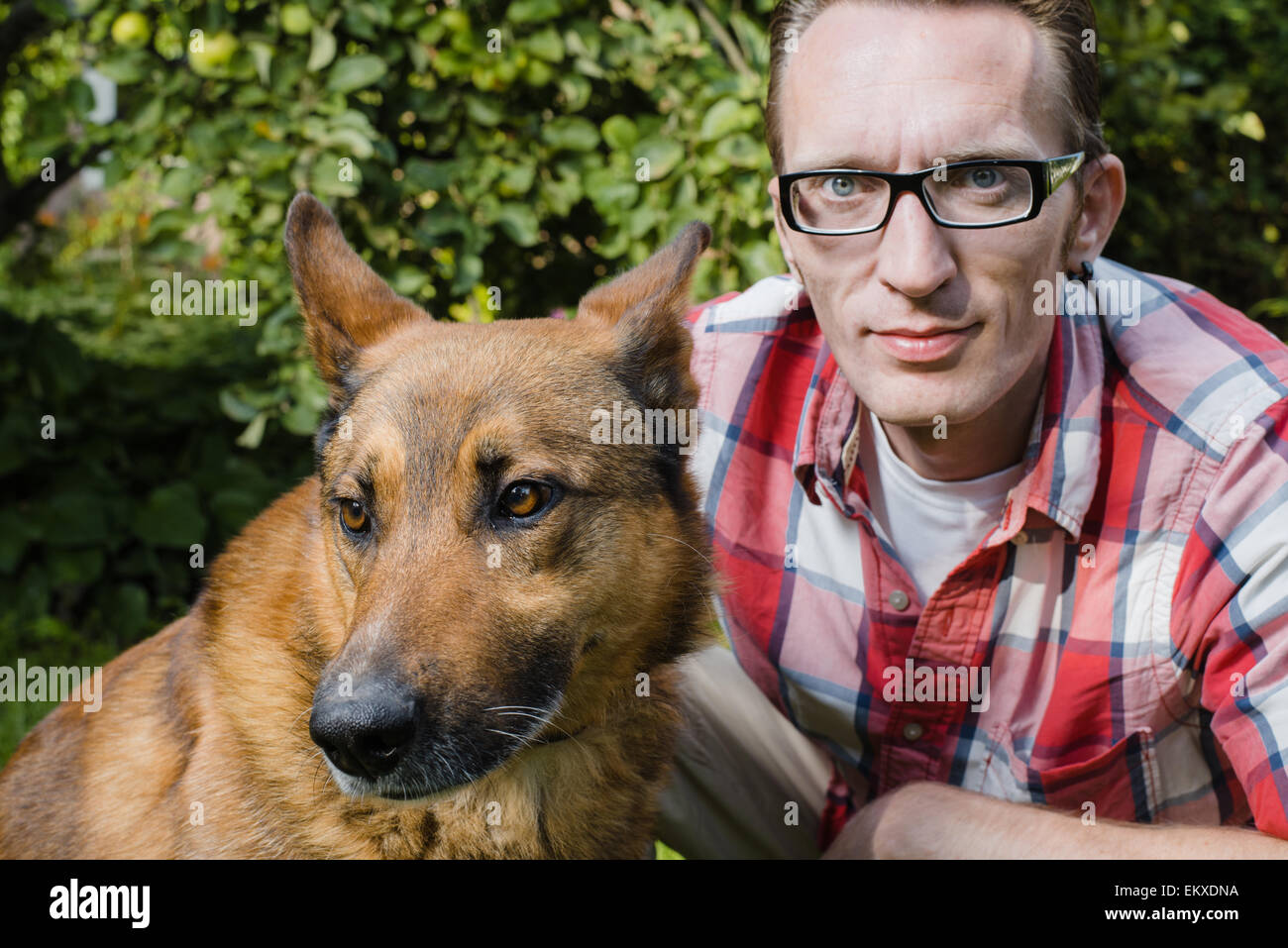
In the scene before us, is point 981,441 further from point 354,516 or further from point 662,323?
point 354,516

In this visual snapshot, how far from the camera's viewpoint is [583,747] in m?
2.71

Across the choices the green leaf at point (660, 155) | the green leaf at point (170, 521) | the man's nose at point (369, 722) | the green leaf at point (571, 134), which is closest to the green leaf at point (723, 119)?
the green leaf at point (660, 155)

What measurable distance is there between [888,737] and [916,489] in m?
0.69

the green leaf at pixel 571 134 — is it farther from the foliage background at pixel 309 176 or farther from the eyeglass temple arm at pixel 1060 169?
the eyeglass temple arm at pixel 1060 169

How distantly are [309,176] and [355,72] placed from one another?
0.40 metres

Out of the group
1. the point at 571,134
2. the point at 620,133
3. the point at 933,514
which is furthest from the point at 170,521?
the point at 933,514

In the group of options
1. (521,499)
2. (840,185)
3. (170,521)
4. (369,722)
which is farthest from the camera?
(170,521)

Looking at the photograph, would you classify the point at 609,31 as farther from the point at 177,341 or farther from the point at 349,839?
the point at 177,341

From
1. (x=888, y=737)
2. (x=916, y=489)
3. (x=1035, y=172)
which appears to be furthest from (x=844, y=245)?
(x=888, y=737)

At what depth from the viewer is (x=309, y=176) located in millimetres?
4082

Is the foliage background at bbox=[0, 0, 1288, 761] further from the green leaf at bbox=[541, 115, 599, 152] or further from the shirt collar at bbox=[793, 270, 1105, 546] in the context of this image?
the shirt collar at bbox=[793, 270, 1105, 546]

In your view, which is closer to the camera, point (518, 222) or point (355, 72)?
Result: point (355, 72)

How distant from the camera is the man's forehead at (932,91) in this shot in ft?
8.52

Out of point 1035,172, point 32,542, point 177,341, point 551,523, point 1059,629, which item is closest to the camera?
point 551,523
